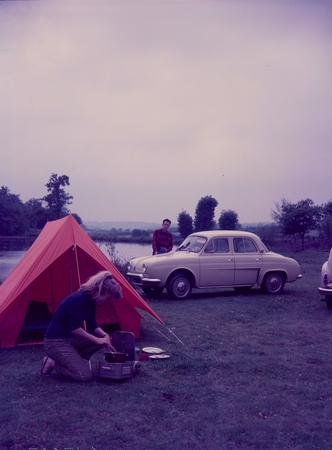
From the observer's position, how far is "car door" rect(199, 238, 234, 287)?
11297 mm

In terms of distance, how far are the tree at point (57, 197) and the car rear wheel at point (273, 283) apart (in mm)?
7321

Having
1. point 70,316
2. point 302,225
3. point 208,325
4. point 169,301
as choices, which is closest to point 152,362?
point 70,316

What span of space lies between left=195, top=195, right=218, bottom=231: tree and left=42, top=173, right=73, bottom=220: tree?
6202mm

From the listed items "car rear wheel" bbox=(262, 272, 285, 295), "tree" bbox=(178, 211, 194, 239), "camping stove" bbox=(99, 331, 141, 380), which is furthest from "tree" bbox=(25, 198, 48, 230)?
"camping stove" bbox=(99, 331, 141, 380)

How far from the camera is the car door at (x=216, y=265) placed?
445 inches

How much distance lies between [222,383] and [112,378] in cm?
121

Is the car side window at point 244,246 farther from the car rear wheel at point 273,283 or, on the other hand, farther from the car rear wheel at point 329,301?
the car rear wheel at point 329,301

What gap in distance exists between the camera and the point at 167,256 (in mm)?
11227

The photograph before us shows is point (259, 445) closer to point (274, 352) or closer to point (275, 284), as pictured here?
point (274, 352)

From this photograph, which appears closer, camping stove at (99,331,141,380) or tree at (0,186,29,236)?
camping stove at (99,331,141,380)

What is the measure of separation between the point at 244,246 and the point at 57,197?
766 cm

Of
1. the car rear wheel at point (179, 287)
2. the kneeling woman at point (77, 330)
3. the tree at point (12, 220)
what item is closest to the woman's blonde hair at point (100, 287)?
A: the kneeling woman at point (77, 330)

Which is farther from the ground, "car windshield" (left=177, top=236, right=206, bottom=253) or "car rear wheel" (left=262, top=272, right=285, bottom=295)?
"car windshield" (left=177, top=236, right=206, bottom=253)

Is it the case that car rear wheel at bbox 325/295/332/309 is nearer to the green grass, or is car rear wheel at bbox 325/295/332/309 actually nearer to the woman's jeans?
the green grass
